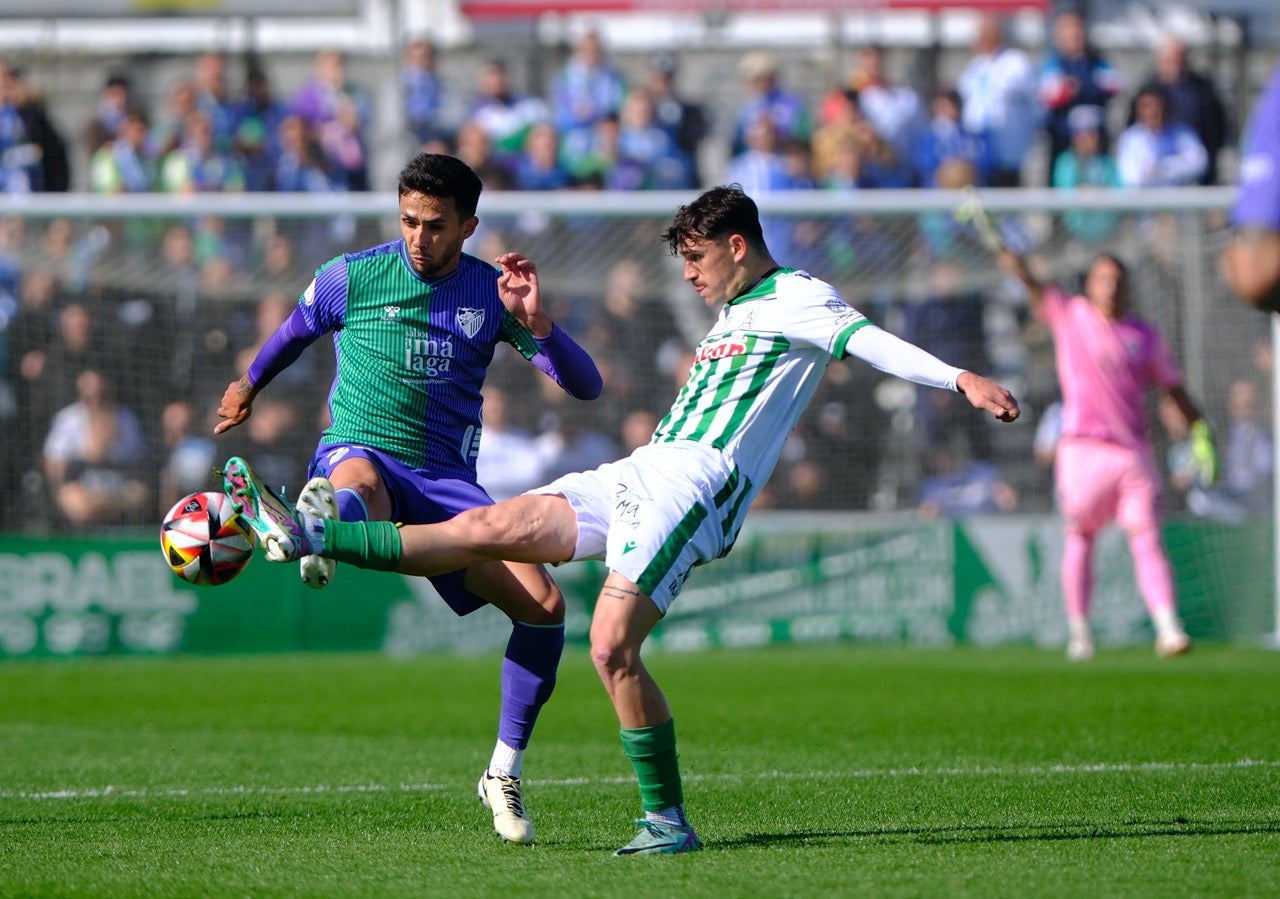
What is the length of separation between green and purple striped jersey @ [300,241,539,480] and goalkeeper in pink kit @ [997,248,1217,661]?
6.54 metres

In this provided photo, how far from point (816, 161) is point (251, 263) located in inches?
231

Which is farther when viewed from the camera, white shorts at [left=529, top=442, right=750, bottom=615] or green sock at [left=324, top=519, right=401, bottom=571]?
green sock at [left=324, top=519, right=401, bottom=571]

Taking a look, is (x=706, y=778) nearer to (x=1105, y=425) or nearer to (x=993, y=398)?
(x=993, y=398)

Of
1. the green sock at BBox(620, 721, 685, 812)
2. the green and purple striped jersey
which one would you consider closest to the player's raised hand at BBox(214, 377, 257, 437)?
the green and purple striped jersey

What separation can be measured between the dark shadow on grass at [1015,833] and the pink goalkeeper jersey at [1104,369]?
7202mm

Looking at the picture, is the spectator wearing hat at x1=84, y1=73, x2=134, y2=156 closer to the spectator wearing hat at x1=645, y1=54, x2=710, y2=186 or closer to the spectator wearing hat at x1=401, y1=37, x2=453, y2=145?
the spectator wearing hat at x1=401, y1=37, x2=453, y2=145

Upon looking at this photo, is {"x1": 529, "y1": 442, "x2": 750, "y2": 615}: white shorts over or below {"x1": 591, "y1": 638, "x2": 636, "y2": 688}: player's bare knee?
over

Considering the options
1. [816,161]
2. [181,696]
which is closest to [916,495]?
[816,161]

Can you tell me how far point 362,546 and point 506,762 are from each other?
1.07 metres

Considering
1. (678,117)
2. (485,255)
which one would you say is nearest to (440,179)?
(485,255)

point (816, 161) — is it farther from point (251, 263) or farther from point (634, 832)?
point (634, 832)

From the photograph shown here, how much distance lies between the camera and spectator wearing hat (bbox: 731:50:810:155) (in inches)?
697

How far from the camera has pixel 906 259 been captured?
15531mm

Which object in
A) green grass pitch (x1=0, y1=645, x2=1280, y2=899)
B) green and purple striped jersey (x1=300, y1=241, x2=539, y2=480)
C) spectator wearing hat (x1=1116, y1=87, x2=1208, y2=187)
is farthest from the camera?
spectator wearing hat (x1=1116, y1=87, x2=1208, y2=187)
